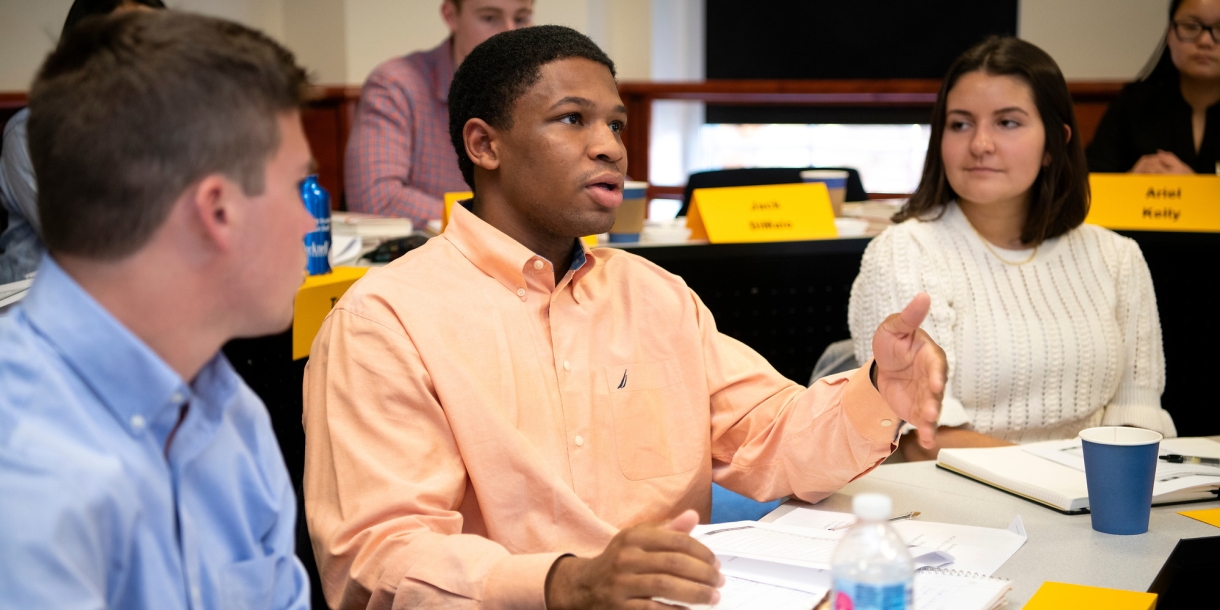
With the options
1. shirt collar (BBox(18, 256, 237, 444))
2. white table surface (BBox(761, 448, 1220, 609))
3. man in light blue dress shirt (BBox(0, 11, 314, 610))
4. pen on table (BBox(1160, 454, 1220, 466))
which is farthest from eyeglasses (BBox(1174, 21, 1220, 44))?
shirt collar (BBox(18, 256, 237, 444))

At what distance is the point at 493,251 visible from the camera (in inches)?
56.2

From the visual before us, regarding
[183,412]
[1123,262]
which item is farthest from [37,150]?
[1123,262]

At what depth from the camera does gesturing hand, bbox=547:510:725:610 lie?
98cm

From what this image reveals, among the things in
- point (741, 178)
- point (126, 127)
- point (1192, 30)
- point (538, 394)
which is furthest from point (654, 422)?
point (1192, 30)

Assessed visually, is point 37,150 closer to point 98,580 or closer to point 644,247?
point 98,580

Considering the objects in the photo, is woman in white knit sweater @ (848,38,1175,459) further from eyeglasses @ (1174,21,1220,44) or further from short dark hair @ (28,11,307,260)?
short dark hair @ (28,11,307,260)

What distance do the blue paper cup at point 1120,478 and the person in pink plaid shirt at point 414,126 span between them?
2302mm

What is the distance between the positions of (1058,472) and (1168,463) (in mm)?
187

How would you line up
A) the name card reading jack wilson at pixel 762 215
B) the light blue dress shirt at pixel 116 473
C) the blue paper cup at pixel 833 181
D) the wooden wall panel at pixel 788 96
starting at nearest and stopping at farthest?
the light blue dress shirt at pixel 116 473 → the name card reading jack wilson at pixel 762 215 → the blue paper cup at pixel 833 181 → the wooden wall panel at pixel 788 96

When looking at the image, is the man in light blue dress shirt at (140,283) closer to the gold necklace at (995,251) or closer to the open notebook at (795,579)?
the open notebook at (795,579)

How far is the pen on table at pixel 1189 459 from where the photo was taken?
1.58 metres

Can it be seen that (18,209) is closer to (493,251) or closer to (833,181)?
(493,251)

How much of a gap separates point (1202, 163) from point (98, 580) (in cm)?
322

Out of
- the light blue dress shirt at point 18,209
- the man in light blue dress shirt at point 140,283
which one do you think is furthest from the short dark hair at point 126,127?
the light blue dress shirt at point 18,209
